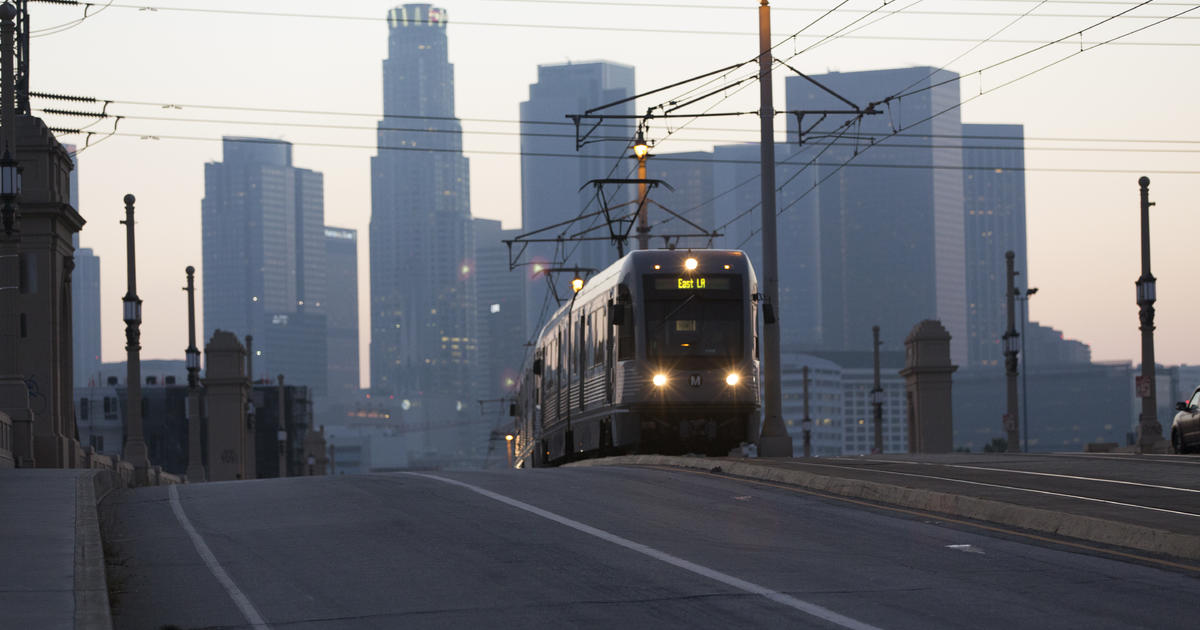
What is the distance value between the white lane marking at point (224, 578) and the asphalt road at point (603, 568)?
33 mm

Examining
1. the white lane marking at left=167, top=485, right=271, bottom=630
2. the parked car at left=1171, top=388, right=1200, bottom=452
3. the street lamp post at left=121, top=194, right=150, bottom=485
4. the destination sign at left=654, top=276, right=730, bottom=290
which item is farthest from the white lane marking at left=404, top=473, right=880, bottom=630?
the street lamp post at left=121, top=194, right=150, bottom=485

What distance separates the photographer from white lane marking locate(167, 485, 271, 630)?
1059cm

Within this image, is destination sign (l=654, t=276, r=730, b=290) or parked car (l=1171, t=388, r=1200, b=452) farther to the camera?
destination sign (l=654, t=276, r=730, b=290)

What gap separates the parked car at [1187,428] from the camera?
30344mm

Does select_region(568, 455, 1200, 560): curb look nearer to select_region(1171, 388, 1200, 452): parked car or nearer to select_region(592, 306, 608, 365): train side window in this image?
select_region(592, 306, 608, 365): train side window

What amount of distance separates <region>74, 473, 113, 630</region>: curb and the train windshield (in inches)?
568

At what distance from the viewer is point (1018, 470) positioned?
22609mm

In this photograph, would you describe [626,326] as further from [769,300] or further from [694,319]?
[769,300]

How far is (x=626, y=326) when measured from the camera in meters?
31.1

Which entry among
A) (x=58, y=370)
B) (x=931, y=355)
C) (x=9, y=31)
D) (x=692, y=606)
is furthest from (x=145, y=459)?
(x=692, y=606)

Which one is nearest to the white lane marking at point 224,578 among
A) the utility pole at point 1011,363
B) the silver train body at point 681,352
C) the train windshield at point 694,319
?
the silver train body at point 681,352

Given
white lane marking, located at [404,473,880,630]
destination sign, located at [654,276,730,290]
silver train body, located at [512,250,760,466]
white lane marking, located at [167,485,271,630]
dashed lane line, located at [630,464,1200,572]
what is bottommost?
dashed lane line, located at [630,464,1200,572]

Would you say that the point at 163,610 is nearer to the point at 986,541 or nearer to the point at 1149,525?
the point at 986,541

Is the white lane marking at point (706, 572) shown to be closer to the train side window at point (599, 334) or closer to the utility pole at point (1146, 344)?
the train side window at point (599, 334)
